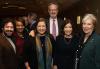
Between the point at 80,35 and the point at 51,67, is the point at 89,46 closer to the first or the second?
the point at 80,35

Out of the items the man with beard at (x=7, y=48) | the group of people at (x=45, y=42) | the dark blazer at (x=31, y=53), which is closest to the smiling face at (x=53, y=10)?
the group of people at (x=45, y=42)

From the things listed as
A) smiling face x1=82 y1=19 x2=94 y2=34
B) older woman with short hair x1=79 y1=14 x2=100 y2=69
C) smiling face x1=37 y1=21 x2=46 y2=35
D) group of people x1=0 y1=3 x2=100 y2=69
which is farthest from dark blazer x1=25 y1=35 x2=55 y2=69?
smiling face x1=82 y1=19 x2=94 y2=34

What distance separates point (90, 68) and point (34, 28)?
128 cm

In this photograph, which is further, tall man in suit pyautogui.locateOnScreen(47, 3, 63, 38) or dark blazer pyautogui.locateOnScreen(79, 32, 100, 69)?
tall man in suit pyautogui.locateOnScreen(47, 3, 63, 38)

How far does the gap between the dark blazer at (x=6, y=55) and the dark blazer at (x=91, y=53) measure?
3.43ft

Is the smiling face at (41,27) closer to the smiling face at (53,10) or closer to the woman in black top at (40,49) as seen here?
the woman in black top at (40,49)

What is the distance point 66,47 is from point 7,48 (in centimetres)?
100

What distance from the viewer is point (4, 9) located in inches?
285

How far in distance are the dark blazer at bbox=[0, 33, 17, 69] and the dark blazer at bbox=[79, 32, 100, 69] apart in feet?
3.43

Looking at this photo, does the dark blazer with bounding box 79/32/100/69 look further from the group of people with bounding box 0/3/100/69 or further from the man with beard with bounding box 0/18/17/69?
the man with beard with bounding box 0/18/17/69

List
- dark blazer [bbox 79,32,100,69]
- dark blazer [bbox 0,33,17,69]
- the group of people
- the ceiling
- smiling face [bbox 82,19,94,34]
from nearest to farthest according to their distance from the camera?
dark blazer [bbox 79,32,100,69], dark blazer [bbox 0,33,17,69], smiling face [bbox 82,19,94,34], the group of people, the ceiling

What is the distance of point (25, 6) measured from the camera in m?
7.46

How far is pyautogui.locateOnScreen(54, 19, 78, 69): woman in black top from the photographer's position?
598cm

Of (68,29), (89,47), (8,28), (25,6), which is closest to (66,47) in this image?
(68,29)
